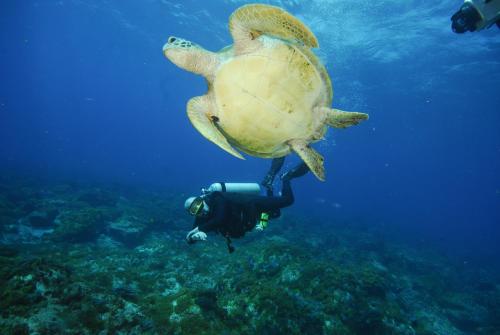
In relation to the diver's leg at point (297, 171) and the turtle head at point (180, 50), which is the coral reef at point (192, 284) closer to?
the diver's leg at point (297, 171)

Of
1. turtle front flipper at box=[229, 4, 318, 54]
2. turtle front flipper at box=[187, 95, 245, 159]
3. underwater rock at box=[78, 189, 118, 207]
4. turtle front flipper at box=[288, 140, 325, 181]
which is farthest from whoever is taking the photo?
underwater rock at box=[78, 189, 118, 207]

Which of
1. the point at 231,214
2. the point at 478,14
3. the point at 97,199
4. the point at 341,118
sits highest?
the point at 478,14

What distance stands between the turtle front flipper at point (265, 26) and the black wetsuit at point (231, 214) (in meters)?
2.91

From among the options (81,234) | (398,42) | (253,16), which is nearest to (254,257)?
(253,16)

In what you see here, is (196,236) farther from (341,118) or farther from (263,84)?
(341,118)

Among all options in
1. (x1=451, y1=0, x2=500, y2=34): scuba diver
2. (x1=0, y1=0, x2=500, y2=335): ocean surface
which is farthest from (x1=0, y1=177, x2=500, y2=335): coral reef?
(x1=451, y1=0, x2=500, y2=34): scuba diver

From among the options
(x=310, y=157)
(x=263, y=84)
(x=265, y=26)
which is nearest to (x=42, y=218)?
(x=310, y=157)

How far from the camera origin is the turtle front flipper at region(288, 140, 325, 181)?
4363mm

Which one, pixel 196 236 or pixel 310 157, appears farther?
pixel 196 236

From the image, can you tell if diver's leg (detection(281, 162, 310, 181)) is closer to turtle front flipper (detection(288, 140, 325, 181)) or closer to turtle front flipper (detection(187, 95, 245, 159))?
turtle front flipper (detection(288, 140, 325, 181))

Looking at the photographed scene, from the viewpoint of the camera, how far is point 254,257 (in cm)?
719

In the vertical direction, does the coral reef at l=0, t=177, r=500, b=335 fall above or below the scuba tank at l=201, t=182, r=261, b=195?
below

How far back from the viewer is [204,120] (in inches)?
158

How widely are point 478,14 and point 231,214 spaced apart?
15.4ft
